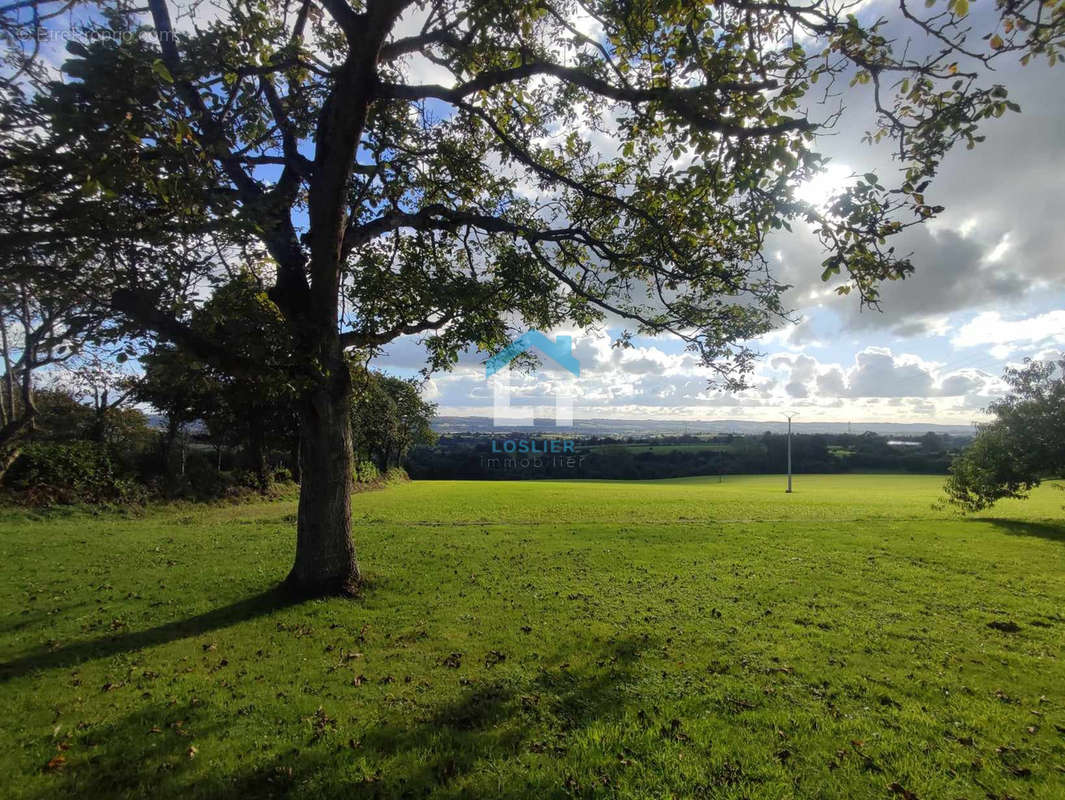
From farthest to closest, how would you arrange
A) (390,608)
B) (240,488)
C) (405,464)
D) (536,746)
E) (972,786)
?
(405,464) → (240,488) → (390,608) → (536,746) → (972,786)

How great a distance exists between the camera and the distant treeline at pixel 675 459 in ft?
225

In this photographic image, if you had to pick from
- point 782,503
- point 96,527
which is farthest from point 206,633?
point 782,503

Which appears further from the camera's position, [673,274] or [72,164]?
[673,274]

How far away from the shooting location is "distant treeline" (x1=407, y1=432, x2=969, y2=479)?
68625mm

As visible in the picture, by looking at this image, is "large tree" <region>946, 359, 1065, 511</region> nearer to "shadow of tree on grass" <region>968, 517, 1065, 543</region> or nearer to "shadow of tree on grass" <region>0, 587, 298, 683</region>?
"shadow of tree on grass" <region>968, 517, 1065, 543</region>

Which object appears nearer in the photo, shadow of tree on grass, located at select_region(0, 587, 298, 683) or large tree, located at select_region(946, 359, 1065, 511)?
shadow of tree on grass, located at select_region(0, 587, 298, 683)

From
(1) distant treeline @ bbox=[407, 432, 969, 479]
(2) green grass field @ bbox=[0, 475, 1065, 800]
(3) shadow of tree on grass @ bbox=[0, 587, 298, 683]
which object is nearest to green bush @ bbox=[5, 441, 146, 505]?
(2) green grass field @ bbox=[0, 475, 1065, 800]

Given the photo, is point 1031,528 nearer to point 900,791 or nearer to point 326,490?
point 900,791

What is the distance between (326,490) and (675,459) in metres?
71.4

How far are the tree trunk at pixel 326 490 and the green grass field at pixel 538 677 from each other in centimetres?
46

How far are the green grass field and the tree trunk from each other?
458mm

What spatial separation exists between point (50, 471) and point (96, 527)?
19.3 feet

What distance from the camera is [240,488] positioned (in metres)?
27.5

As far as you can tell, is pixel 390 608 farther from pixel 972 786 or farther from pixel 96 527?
pixel 96 527
